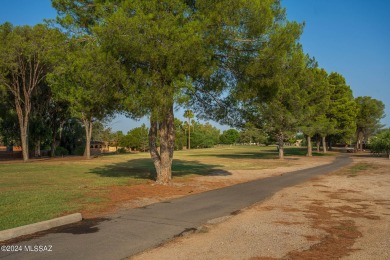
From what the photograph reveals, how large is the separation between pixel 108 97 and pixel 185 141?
8688cm

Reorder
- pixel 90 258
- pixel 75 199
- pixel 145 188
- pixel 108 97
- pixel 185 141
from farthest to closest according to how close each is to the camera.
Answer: pixel 185 141
pixel 145 188
pixel 108 97
pixel 75 199
pixel 90 258

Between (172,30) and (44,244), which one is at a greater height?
(172,30)

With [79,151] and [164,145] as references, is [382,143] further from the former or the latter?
[79,151]

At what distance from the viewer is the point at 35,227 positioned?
763cm

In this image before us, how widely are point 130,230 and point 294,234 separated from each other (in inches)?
146

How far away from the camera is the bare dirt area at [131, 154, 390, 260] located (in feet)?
20.6

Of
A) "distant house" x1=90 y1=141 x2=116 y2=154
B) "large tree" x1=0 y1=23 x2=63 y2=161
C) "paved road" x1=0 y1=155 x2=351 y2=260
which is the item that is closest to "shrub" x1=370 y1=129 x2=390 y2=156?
"paved road" x1=0 y1=155 x2=351 y2=260

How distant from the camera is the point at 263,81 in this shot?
49.4 feet

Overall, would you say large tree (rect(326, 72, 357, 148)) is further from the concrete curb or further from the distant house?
the concrete curb

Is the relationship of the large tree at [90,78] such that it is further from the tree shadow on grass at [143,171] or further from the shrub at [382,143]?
the shrub at [382,143]

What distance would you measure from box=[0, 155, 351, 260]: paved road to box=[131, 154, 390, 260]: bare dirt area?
450 millimetres

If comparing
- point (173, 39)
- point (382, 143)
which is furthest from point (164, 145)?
point (382, 143)

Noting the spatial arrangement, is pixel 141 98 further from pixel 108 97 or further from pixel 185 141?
pixel 185 141

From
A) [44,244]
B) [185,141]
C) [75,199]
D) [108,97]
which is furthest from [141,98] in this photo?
[185,141]
